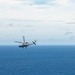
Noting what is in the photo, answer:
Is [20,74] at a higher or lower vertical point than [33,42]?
lower

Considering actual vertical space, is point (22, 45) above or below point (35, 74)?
above

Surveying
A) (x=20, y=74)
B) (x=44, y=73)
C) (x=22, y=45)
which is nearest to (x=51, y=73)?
(x=44, y=73)

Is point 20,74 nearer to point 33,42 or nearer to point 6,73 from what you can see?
point 6,73

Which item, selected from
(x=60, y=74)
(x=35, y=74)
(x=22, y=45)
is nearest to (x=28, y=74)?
(x=35, y=74)

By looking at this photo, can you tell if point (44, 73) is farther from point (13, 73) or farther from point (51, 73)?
point (13, 73)

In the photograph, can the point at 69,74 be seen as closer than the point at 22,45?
No

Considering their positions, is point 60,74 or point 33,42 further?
point 60,74

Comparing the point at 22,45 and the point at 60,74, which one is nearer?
the point at 22,45

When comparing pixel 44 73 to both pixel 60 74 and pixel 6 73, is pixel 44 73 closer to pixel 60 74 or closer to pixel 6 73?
pixel 60 74
